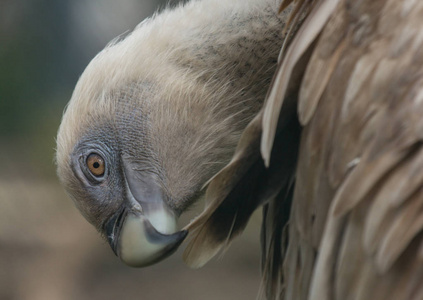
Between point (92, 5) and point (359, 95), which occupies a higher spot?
point (92, 5)

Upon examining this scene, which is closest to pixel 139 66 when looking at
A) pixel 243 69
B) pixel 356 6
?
pixel 243 69

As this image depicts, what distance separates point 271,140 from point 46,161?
3.74 meters

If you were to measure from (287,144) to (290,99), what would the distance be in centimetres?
11

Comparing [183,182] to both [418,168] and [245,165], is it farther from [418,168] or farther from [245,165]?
[418,168]

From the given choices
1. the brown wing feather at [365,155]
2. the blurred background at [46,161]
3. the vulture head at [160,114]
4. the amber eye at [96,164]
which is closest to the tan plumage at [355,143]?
the brown wing feather at [365,155]

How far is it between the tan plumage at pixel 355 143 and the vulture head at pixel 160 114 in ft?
1.81

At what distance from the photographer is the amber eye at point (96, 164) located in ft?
6.95

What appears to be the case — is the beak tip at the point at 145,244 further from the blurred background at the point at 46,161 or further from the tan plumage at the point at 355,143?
the blurred background at the point at 46,161

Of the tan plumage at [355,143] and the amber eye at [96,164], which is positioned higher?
the amber eye at [96,164]

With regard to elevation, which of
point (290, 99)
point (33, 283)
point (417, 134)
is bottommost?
point (33, 283)

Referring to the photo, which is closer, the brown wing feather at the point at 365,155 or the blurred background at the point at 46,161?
the brown wing feather at the point at 365,155

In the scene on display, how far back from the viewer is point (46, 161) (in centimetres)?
485

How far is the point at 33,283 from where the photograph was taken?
4629mm

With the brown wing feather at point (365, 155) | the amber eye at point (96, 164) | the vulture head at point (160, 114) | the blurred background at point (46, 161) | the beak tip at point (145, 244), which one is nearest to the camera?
the brown wing feather at point (365, 155)
